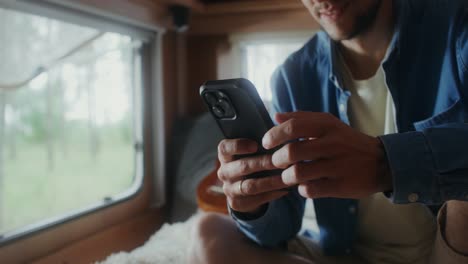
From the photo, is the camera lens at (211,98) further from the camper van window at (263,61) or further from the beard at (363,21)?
the camper van window at (263,61)

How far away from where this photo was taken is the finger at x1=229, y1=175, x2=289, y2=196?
1.67ft

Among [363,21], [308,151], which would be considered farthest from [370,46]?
[308,151]

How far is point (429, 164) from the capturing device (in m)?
0.47

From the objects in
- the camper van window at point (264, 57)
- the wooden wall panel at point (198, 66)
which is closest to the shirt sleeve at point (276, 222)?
the camper van window at point (264, 57)

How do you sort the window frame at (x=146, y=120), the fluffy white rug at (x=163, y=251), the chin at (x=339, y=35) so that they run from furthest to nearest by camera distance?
1. the window frame at (x=146, y=120)
2. the fluffy white rug at (x=163, y=251)
3. the chin at (x=339, y=35)

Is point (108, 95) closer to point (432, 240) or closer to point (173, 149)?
point (173, 149)

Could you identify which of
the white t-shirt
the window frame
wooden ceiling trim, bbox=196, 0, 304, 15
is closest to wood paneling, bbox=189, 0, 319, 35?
wooden ceiling trim, bbox=196, 0, 304, 15

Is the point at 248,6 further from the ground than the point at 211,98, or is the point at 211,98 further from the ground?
the point at 248,6

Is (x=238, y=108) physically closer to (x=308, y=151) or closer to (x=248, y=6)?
(x=308, y=151)

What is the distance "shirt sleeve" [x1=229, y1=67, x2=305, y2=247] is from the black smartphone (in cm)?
14

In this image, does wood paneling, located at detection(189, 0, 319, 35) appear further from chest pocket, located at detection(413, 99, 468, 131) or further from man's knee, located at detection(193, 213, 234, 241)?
man's knee, located at detection(193, 213, 234, 241)

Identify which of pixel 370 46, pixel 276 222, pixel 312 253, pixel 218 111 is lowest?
pixel 312 253

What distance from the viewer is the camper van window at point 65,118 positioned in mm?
1104

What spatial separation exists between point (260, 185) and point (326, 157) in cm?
12
